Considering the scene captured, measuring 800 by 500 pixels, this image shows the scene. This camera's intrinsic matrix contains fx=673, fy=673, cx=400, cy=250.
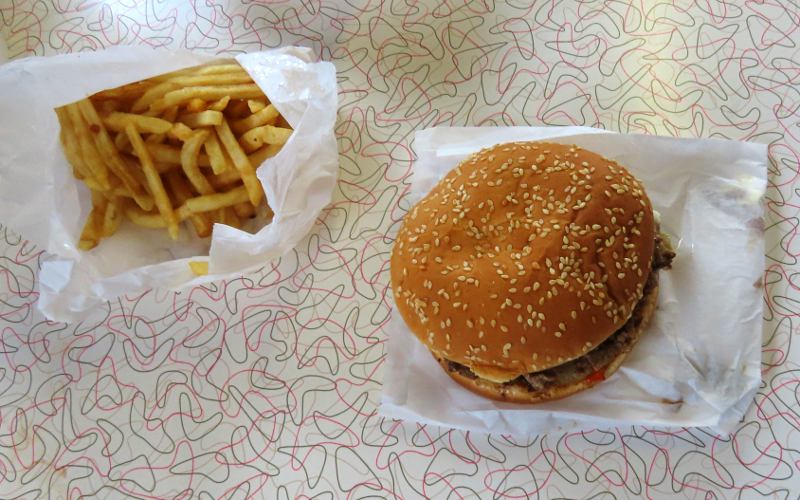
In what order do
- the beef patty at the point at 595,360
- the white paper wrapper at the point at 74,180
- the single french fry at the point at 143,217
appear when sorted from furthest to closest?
the single french fry at the point at 143,217 → the white paper wrapper at the point at 74,180 → the beef patty at the point at 595,360

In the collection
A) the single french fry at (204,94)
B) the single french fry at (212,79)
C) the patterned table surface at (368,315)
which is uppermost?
the single french fry at (212,79)

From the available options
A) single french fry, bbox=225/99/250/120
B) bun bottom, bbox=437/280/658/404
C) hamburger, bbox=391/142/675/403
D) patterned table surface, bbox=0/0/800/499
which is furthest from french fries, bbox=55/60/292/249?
bun bottom, bbox=437/280/658/404

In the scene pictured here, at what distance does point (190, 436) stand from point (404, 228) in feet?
2.55

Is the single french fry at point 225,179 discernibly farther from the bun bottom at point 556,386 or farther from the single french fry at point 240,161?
the bun bottom at point 556,386

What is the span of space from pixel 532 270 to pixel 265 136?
802mm

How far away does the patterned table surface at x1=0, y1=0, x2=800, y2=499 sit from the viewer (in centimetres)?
164

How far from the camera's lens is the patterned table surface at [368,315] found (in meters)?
1.64

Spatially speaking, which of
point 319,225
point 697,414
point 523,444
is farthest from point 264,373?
point 697,414

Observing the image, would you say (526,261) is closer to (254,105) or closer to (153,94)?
(254,105)

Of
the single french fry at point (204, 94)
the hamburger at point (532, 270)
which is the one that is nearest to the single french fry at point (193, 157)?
the single french fry at point (204, 94)

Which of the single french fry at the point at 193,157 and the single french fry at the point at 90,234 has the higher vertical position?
the single french fry at the point at 193,157

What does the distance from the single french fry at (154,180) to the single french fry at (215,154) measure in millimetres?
147

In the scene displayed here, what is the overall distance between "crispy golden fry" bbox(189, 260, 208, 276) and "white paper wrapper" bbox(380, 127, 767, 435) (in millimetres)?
522

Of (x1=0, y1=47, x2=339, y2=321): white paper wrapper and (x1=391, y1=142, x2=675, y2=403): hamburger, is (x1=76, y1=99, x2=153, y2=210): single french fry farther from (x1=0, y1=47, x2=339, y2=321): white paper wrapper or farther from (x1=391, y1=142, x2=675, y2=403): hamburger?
(x1=391, y1=142, x2=675, y2=403): hamburger
